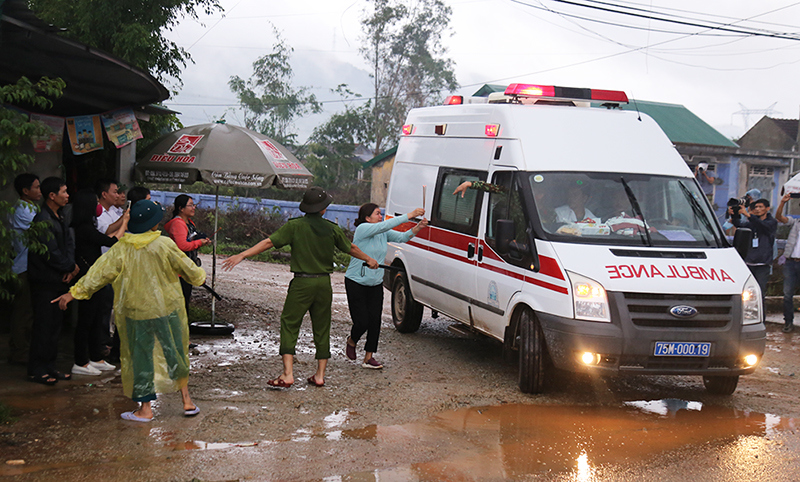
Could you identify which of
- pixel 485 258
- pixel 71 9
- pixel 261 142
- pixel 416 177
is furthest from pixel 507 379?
pixel 71 9

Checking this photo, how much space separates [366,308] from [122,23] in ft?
15.2

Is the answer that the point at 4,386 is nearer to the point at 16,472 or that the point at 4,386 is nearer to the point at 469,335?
the point at 16,472

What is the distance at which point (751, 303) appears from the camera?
653cm

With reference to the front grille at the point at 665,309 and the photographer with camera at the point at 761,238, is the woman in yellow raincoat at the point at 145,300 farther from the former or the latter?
the photographer with camera at the point at 761,238

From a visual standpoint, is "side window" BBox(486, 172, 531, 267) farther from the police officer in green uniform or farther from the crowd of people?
the police officer in green uniform

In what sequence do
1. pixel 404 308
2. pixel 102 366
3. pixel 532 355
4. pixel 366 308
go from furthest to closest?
pixel 404 308
pixel 366 308
pixel 102 366
pixel 532 355

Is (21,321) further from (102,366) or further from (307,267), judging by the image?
(307,267)

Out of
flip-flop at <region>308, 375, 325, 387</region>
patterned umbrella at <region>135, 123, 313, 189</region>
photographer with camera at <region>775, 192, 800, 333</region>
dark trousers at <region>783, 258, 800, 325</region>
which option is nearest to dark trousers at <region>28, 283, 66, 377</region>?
flip-flop at <region>308, 375, 325, 387</region>

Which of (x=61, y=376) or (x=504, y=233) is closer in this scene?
(x=61, y=376)

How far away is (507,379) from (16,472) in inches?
178

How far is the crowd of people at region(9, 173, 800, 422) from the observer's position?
5578mm

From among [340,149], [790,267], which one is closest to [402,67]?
[340,149]

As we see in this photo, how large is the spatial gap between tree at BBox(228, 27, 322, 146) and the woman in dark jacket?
33268 mm

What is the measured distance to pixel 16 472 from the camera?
4.57m
